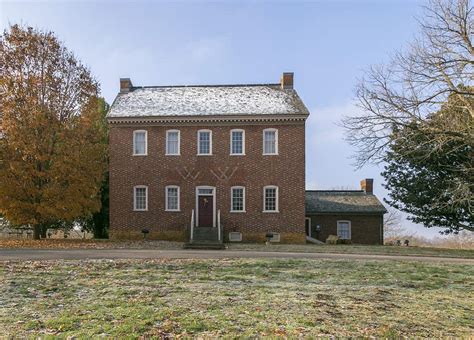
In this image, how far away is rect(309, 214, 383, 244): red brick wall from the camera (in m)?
32.1

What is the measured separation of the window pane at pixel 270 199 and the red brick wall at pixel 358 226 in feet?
23.9

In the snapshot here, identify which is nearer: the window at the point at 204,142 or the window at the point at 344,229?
the window at the point at 204,142

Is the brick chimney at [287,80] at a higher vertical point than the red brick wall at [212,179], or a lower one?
higher

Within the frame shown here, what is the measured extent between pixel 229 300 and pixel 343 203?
25.7 m

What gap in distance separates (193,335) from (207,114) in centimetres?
2085

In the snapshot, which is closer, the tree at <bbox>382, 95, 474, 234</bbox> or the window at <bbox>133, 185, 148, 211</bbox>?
the tree at <bbox>382, 95, 474, 234</bbox>

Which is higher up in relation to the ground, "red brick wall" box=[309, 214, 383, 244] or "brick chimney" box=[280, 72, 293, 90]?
"brick chimney" box=[280, 72, 293, 90]

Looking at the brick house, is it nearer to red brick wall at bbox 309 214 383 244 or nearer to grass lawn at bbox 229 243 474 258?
grass lawn at bbox 229 243 474 258

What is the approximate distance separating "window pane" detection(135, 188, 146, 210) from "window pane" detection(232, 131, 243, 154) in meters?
6.35

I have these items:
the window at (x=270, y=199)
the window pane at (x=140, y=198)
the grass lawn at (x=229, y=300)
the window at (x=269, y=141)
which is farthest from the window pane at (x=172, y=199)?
the grass lawn at (x=229, y=300)

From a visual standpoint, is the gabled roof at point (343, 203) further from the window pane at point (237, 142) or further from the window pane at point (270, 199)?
the window pane at point (237, 142)

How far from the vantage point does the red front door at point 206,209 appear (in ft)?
87.6

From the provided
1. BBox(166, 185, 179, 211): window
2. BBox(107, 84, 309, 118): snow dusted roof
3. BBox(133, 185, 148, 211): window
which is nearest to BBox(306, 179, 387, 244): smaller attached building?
BBox(107, 84, 309, 118): snow dusted roof

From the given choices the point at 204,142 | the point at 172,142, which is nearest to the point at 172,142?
the point at 172,142
